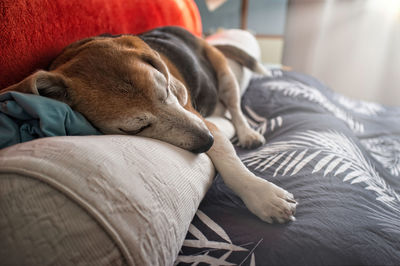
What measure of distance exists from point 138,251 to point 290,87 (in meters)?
1.92

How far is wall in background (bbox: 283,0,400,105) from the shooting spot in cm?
408

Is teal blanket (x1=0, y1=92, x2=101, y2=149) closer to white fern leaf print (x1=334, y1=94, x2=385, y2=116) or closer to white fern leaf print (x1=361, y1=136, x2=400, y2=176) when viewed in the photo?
white fern leaf print (x1=361, y1=136, x2=400, y2=176)

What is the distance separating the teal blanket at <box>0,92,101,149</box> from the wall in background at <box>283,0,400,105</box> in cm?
474

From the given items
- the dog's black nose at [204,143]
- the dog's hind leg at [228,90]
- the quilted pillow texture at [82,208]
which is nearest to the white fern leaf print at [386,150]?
the dog's hind leg at [228,90]

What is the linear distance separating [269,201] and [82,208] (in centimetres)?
60

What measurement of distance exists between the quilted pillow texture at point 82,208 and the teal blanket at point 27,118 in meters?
0.15

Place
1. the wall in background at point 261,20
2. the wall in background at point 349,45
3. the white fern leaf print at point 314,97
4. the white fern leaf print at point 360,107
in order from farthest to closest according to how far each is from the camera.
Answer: the wall in background at point 261,20
the wall in background at point 349,45
the white fern leaf print at point 360,107
the white fern leaf print at point 314,97

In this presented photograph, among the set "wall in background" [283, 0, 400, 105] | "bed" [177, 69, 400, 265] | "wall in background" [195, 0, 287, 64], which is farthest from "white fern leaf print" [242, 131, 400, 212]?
"wall in background" [195, 0, 287, 64]

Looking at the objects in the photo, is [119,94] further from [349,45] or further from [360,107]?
[349,45]

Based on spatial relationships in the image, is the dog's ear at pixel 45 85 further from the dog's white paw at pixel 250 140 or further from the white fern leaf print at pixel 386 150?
the white fern leaf print at pixel 386 150

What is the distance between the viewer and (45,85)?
38.3 inches

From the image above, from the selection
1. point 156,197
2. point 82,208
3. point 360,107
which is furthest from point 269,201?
point 360,107

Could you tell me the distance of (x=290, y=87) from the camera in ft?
7.09

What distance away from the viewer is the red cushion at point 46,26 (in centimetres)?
99
